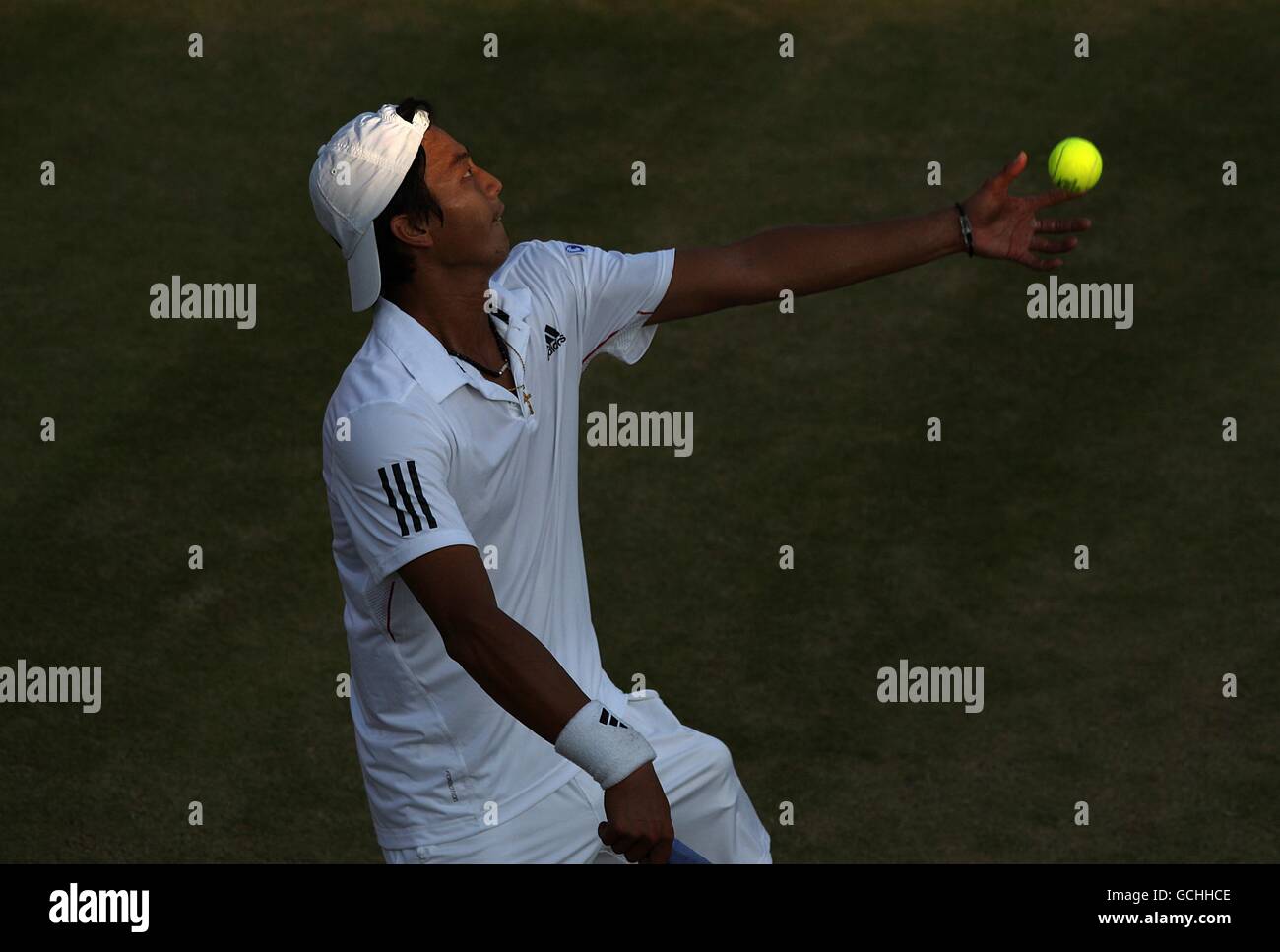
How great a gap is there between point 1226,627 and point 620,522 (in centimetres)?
315

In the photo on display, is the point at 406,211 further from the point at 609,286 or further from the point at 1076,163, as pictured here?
the point at 1076,163

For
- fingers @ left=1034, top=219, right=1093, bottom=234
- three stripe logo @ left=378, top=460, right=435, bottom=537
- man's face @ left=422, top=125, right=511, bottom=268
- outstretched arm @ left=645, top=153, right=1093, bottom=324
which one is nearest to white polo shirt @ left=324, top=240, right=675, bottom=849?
three stripe logo @ left=378, top=460, right=435, bottom=537

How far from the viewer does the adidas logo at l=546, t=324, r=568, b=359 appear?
6539 millimetres

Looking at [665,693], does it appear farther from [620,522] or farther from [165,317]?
[165,317]

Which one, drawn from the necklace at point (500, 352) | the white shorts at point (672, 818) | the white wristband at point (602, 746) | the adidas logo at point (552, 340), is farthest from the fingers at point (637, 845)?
the adidas logo at point (552, 340)

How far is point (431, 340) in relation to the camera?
615cm

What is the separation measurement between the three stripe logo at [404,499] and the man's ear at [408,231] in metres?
0.81

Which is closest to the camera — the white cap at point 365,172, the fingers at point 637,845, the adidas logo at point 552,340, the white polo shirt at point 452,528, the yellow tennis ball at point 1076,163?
the fingers at point 637,845

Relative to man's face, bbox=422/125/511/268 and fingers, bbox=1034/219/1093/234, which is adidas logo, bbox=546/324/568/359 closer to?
man's face, bbox=422/125/511/268

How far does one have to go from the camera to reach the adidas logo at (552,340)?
6.54m

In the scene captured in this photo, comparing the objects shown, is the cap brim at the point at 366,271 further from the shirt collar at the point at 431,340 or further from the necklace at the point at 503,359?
the necklace at the point at 503,359

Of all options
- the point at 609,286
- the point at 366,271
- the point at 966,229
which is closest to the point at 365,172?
the point at 366,271

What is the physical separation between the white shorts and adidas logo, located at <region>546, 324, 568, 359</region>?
114 centimetres

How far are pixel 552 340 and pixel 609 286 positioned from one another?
1.17ft
